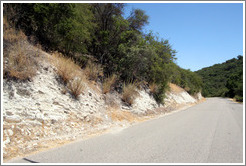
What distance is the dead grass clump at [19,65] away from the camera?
5574mm

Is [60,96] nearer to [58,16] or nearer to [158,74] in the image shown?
[58,16]

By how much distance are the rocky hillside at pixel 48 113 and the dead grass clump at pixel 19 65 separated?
0.19 meters

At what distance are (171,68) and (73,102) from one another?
10.0 metres

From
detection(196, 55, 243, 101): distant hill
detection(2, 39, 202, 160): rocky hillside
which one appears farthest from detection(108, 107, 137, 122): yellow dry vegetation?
detection(196, 55, 243, 101): distant hill

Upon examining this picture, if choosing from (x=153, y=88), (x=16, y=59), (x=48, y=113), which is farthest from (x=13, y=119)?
(x=153, y=88)

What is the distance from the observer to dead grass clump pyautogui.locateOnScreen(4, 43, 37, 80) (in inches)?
219

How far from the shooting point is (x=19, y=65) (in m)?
5.84

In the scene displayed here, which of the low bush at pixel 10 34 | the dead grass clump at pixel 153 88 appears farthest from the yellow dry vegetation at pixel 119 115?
the low bush at pixel 10 34

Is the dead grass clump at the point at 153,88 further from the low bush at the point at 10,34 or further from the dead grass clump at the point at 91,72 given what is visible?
the low bush at the point at 10,34

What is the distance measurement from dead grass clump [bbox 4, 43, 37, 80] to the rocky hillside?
19 cm

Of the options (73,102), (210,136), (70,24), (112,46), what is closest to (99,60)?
(112,46)

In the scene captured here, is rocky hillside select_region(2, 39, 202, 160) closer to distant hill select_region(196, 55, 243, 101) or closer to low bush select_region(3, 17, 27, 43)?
low bush select_region(3, 17, 27, 43)

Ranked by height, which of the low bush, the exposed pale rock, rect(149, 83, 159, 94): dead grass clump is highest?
the low bush

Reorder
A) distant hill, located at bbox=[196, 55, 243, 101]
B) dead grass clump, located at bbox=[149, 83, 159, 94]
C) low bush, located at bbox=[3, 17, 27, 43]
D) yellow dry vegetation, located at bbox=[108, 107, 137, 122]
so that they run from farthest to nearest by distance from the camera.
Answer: distant hill, located at bbox=[196, 55, 243, 101] < dead grass clump, located at bbox=[149, 83, 159, 94] < yellow dry vegetation, located at bbox=[108, 107, 137, 122] < low bush, located at bbox=[3, 17, 27, 43]
